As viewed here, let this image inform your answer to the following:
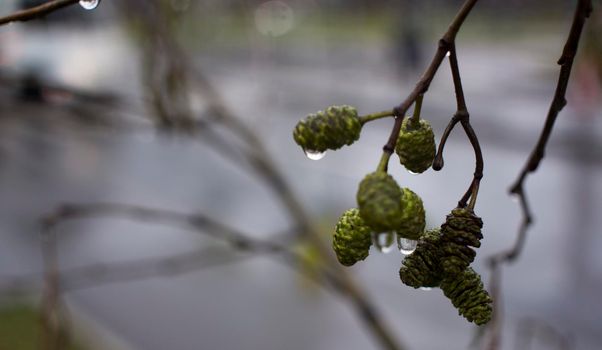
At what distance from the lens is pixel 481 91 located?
19891 millimetres

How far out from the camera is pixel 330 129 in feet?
2.56

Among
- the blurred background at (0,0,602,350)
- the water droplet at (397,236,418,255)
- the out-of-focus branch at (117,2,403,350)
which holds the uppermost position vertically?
the blurred background at (0,0,602,350)

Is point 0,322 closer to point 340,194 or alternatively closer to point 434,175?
point 340,194

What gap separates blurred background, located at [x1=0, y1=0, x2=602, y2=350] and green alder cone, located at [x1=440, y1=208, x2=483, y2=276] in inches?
30.4

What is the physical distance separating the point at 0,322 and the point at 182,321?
1.73m

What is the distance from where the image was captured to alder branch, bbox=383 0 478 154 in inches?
29.3

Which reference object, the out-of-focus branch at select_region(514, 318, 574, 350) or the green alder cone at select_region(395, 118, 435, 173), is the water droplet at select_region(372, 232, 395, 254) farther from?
the out-of-focus branch at select_region(514, 318, 574, 350)

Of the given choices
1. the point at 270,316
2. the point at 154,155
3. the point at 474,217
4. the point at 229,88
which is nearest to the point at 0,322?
the point at 270,316

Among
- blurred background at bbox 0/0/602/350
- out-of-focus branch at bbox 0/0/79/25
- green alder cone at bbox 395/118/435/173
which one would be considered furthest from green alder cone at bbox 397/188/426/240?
blurred background at bbox 0/0/602/350

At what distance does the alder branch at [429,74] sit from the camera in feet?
2.44

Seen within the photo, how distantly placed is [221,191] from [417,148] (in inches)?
422

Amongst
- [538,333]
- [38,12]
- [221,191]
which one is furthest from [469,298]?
[221,191]

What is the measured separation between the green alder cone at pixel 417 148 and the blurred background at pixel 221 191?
70 centimetres

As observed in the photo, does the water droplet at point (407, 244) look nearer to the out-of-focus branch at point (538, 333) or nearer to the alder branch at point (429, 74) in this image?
the alder branch at point (429, 74)
